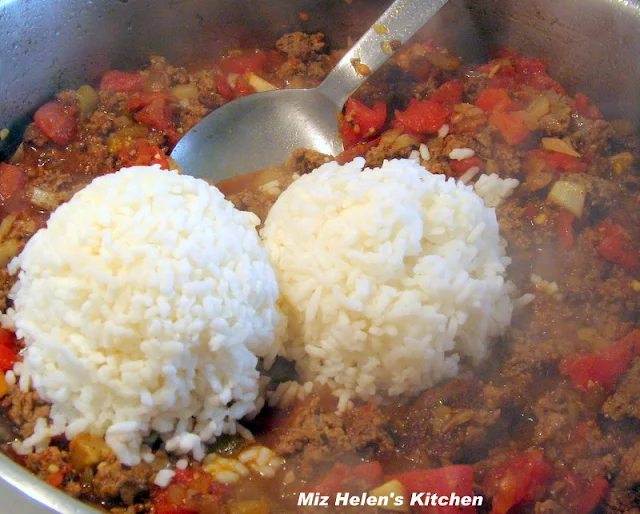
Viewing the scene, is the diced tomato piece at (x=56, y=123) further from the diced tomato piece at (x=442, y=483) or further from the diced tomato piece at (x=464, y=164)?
the diced tomato piece at (x=442, y=483)

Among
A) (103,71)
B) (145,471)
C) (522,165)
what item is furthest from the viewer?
(103,71)

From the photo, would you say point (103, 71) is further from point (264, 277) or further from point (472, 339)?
point (472, 339)

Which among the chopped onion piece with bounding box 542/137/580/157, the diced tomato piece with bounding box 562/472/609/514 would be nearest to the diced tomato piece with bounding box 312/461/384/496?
the diced tomato piece with bounding box 562/472/609/514

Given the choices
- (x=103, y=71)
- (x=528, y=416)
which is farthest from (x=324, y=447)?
(x=103, y=71)

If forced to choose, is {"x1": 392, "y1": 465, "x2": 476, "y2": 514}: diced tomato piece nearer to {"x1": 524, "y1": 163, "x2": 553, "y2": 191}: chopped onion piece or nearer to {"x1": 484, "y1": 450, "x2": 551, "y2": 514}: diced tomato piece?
{"x1": 484, "y1": 450, "x2": 551, "y2": 514}: diced tomato piece

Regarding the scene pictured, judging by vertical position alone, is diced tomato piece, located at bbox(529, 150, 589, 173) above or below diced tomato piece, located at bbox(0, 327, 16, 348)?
below
